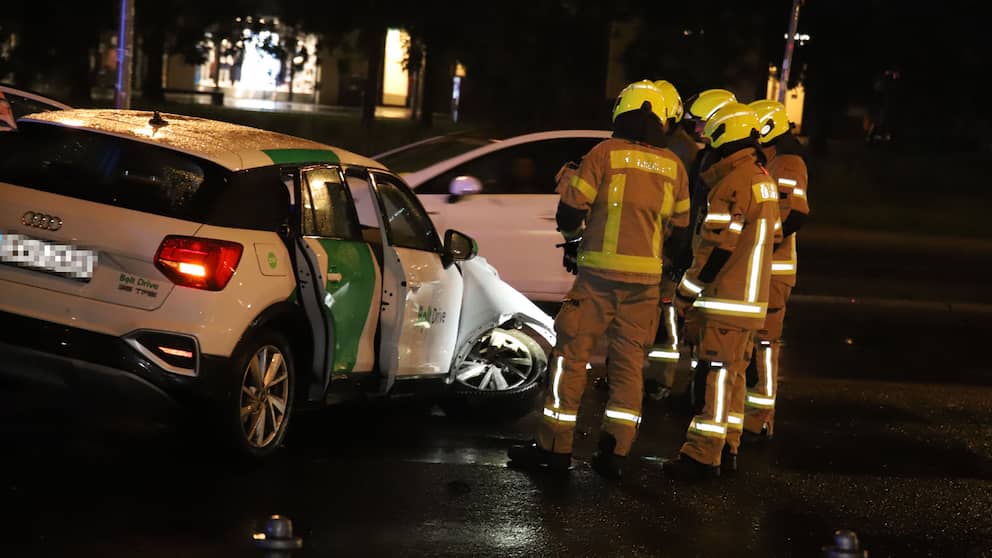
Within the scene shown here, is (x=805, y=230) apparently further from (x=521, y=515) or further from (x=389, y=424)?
(x=521, y=515)

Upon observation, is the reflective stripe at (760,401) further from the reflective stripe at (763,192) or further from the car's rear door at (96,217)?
the car's rear door at (96,217)

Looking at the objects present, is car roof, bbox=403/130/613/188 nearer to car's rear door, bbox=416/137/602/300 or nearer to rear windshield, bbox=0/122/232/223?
car's rear door, bbox=416/137/602/300

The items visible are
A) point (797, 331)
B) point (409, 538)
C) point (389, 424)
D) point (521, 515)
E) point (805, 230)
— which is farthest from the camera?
point (805, 230)

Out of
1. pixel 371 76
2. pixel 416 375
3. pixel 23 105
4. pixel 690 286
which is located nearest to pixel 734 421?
pixel 690 286

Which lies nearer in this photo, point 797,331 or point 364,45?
point 797,331

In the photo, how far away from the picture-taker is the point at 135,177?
21.2ft

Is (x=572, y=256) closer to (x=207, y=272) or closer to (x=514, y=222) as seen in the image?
(x=207, y=272)

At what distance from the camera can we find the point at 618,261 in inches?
281

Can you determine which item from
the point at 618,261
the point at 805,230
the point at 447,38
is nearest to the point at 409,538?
the point at 618,261

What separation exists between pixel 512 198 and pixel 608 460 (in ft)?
14.1

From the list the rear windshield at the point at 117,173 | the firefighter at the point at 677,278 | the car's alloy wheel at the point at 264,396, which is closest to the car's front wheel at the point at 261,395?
the car's alloy wheel at the point at 264,396

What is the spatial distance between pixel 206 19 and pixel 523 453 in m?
29.3

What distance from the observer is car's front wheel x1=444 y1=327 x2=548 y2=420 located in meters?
8.27

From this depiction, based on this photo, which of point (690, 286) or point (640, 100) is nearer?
point (640, 100)
